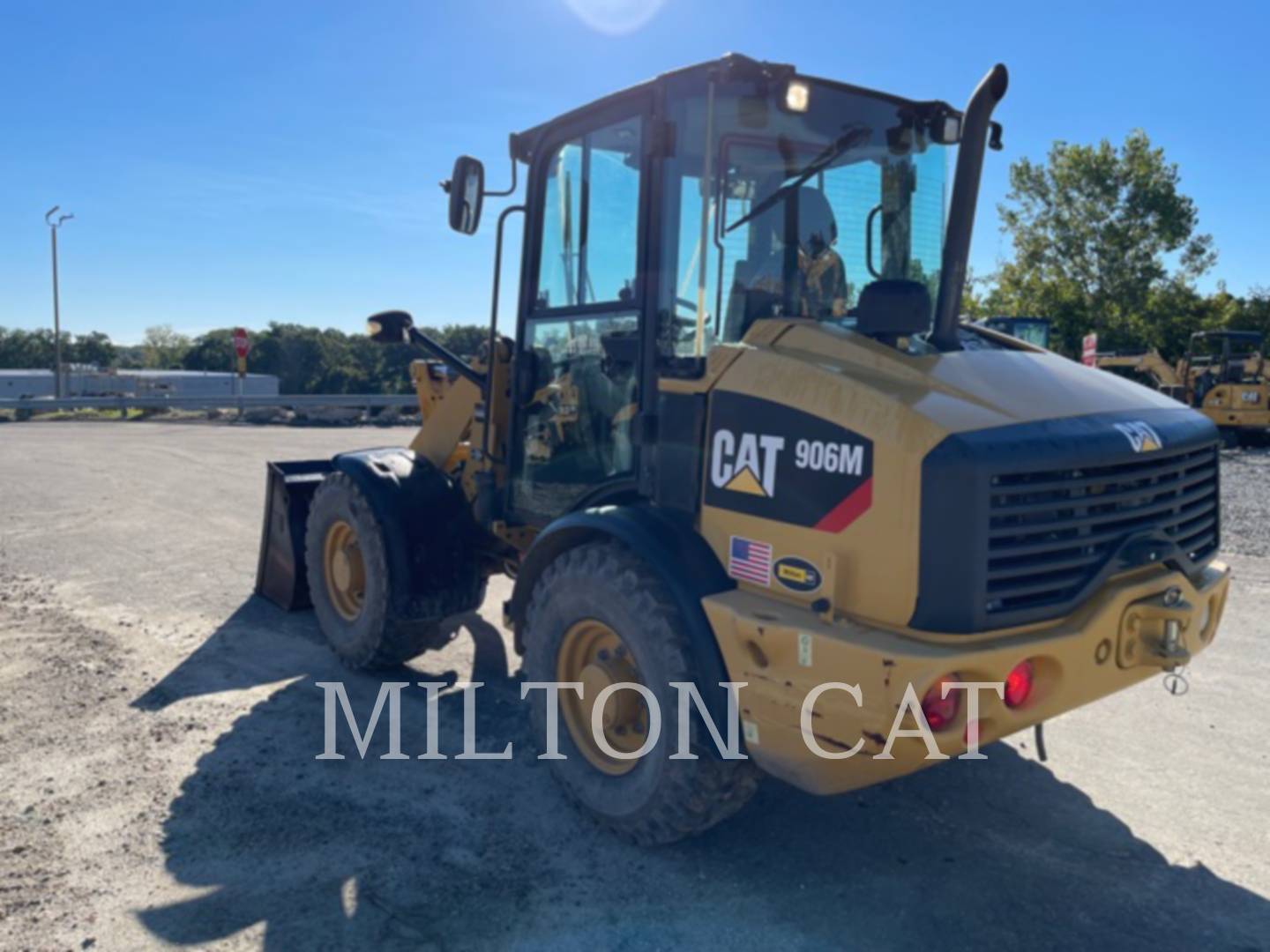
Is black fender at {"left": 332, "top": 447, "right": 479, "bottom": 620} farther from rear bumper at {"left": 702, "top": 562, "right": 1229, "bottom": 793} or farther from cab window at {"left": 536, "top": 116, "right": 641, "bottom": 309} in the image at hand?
rear bumper at {"left": 702, "top": 562, "right": 1229, "bottom": 793}

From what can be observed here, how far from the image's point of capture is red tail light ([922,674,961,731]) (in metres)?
2.70

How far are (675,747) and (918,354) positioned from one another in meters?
1.53

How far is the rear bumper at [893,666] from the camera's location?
105 inches

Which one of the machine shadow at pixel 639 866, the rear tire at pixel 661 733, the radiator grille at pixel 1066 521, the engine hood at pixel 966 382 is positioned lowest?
the machine shadow at pixel 639 866

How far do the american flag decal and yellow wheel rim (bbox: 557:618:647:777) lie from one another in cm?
54

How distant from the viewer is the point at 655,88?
3.58 metres

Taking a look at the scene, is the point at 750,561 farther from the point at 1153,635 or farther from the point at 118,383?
the point at 118,383

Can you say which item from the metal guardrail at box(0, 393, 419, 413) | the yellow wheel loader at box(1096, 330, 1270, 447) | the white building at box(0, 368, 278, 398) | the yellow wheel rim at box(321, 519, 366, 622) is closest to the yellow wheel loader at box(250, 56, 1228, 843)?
the yellow wheel rim at box(321, 519, 366, 622)

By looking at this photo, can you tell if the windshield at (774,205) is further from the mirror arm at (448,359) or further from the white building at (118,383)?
the white building at (118,383)

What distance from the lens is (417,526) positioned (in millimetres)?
4949

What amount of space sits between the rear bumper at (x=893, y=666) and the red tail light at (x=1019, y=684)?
21 mm

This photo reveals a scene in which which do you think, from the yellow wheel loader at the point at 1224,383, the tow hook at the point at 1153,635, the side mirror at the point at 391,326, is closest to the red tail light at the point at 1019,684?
the tow hook at the point at 1153,635

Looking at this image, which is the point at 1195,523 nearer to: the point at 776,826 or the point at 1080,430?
the point at 1080,430

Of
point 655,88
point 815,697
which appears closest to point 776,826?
point 815,697
